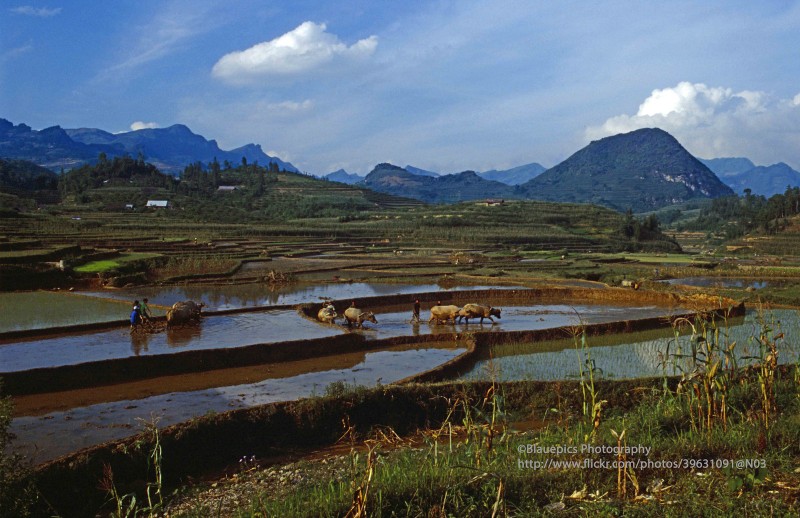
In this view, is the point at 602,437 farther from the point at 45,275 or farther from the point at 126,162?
the point at 126,162

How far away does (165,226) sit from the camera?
55.6 meters

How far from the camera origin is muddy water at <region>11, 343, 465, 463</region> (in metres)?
9.70

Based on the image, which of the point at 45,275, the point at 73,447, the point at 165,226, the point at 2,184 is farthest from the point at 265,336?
the point at 2,184

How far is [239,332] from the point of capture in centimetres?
1812

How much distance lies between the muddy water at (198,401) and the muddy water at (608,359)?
176 cm

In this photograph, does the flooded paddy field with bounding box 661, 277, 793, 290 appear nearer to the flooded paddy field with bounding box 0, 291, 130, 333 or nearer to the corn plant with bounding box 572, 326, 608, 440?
the corn plant with bounding box 572, 326, 608, 440

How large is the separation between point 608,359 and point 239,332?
32.9 ft

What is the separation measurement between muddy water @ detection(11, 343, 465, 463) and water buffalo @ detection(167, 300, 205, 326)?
5123 millimetres

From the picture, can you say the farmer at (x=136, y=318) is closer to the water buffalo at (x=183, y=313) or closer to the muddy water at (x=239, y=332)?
the muddy water at (x=239, y=332)

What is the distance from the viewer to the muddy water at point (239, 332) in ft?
48.3

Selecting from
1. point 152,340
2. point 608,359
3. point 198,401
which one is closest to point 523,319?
point 608,359

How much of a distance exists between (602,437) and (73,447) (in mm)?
7390

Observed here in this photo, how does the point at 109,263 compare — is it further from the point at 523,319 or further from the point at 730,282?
the point at 730,282

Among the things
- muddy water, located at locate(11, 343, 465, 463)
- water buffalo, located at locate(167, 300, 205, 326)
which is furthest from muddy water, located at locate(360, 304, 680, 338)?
water buffalo, located at locate(167, 300, 205, 326)
